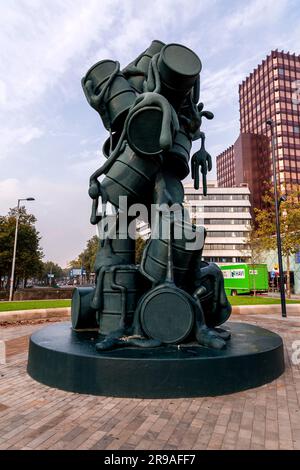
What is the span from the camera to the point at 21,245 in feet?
120

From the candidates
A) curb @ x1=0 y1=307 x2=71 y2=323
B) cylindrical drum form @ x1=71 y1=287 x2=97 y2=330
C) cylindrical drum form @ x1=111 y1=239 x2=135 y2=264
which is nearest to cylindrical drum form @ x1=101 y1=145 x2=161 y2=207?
cylindrical drum form @ x1=111 y1=239 x2=135 y2=264

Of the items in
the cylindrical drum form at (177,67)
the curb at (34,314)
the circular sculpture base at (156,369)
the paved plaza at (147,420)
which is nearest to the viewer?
the paved plaza at (147,420)

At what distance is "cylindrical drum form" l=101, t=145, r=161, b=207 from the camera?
728 centimetres

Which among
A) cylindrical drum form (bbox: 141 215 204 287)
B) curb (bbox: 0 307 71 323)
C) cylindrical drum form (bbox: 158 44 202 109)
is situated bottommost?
curb (bbox: 0 307 71 323)

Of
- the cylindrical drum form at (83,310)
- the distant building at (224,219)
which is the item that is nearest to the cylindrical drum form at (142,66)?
the cylindrical drum form at (83,310)

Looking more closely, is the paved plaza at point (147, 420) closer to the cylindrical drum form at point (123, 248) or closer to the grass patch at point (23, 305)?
the cylindrical drum form at point (123, 248)

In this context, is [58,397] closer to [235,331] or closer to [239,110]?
[235,331]

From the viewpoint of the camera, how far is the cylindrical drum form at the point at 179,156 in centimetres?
733

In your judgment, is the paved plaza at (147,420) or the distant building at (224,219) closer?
the paved plaza at (147,420)

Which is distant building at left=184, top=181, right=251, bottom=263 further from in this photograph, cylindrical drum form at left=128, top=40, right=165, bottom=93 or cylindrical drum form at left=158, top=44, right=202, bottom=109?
cylindrical drum form at left=158, top=44, right=202, bottom=109

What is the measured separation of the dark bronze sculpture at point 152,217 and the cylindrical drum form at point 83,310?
0.9 inches

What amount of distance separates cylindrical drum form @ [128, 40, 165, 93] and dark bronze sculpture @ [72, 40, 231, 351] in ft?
0.07

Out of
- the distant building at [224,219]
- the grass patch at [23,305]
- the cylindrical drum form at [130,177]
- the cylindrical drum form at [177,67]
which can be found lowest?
the grass patch at [23,305]
